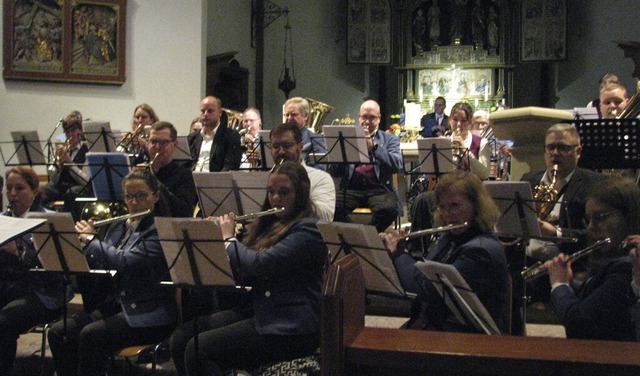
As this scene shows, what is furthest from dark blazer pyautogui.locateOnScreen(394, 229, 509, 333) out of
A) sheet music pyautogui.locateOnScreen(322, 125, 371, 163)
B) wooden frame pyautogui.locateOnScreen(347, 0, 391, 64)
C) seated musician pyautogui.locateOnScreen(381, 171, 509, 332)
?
wooden frame pyautogui.locateOnScreen(347, 0, 391, 64)

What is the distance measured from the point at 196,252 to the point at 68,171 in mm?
4218

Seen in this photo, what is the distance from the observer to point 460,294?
324cm

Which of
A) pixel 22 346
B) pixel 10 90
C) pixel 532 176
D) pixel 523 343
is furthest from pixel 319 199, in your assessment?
pixel 10 90

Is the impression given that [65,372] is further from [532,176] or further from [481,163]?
Result: [481,163]

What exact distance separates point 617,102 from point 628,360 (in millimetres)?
4975

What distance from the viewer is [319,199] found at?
530cm

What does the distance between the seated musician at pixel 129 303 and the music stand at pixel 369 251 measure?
1.01m

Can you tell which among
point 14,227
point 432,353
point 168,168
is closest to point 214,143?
A: point 168,168

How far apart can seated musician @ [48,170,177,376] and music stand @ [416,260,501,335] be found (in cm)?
155

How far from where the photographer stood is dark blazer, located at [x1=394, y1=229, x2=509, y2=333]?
343cm

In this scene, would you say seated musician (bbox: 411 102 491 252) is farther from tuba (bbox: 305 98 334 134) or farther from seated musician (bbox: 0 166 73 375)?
seated musician (bbox: 0 166 73 375)

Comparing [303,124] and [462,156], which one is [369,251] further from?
[462,156]

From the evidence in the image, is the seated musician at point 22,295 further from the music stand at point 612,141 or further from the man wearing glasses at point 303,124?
the music stand at point 612,141

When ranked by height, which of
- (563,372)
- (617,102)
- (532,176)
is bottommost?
(563,372)
